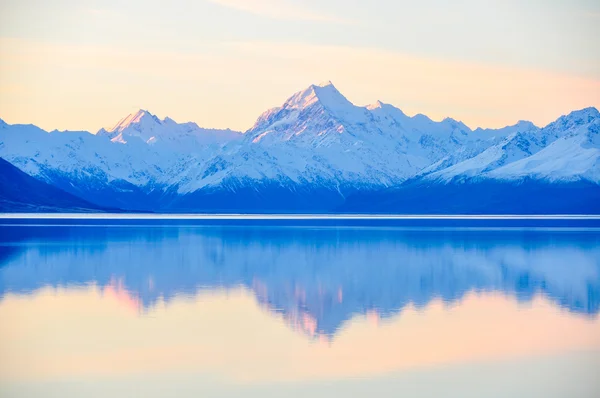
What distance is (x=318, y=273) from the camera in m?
77.1

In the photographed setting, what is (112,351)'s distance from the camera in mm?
42094

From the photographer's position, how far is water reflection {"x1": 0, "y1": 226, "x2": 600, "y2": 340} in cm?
5842

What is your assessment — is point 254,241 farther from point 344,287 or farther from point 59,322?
point 59,322

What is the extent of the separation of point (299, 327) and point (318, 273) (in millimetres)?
28789

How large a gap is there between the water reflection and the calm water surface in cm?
22

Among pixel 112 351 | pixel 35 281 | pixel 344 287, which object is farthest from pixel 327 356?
pixel 35 281

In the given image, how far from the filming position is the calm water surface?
36625mm

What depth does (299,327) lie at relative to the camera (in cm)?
4838

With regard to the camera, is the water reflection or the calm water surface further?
the water reflection

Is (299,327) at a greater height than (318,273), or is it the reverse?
(318,273)

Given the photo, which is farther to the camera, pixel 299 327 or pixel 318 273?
pixel 318 273

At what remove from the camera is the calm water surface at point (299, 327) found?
36625mm

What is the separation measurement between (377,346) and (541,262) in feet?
156

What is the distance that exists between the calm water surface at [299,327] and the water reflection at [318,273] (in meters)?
0.22
